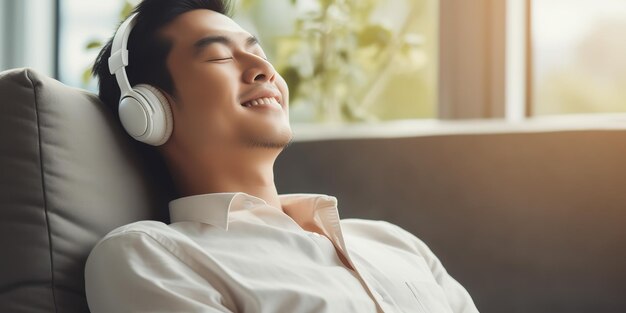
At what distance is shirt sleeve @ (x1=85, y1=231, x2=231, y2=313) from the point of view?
113 centimetres

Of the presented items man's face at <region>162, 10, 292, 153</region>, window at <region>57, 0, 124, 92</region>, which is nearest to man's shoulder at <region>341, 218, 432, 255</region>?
man's face at <region>162, 10, 292, 153</region>

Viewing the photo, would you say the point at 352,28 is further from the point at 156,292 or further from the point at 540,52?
the point at 156,292

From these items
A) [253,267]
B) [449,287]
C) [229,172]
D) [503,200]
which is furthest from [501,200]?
[253,267]

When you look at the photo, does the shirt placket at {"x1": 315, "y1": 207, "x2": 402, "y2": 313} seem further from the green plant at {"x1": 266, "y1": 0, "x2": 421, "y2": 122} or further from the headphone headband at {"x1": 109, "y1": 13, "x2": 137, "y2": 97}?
the green plant at {"x1": 266, "y1": 0, "x2": 421, "y2": 122}

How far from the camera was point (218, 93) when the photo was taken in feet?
4.75

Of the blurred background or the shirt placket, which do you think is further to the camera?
the blurred background

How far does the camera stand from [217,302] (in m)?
1.17

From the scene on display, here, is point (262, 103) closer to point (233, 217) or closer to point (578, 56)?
point (233, 217)

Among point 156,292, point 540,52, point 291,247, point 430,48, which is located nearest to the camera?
point 156,292

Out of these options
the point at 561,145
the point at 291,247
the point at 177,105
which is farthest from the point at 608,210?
the point at 177,105

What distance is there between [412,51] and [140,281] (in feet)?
6.26

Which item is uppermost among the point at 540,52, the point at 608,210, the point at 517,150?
the point at 540,52

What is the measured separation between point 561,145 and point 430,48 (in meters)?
1.06

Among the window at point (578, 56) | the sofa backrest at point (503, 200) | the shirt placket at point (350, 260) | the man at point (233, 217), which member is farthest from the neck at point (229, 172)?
the window at point (578, 56)
